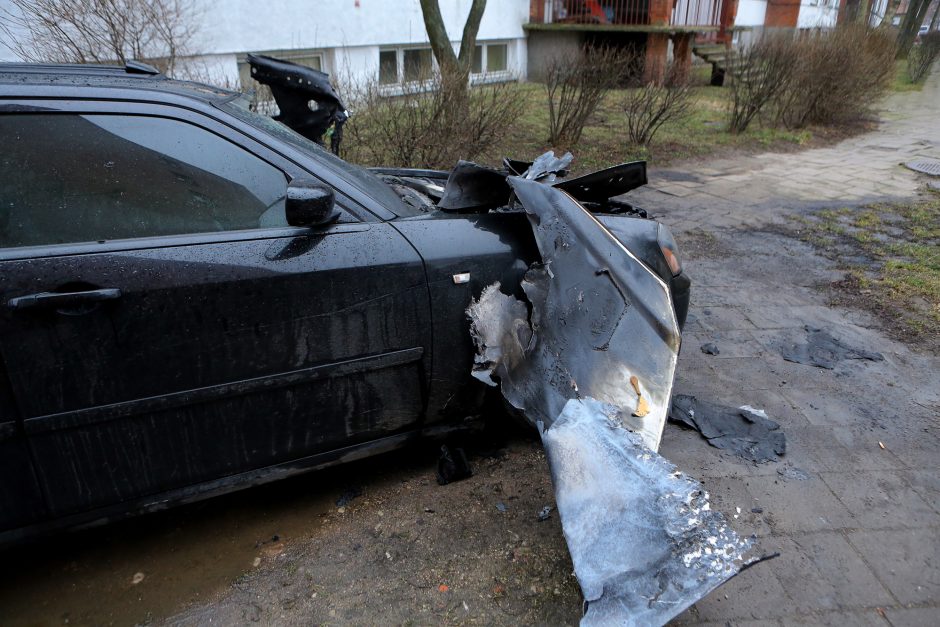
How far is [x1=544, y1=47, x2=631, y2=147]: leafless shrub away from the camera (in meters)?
8.70

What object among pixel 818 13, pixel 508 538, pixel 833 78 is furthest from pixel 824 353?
pixel 818 13

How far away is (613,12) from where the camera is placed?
1719 centimetres

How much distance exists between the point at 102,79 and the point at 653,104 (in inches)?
324

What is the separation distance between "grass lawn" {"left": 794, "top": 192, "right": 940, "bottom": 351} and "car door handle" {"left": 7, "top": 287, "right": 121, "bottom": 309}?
4.64 metres

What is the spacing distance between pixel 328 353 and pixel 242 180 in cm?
73

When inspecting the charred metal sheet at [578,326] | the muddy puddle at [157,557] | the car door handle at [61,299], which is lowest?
the muddy puddle at [157,557]

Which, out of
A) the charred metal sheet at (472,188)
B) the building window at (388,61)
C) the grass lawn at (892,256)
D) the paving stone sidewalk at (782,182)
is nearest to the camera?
the charred metal sheet at (472,188)

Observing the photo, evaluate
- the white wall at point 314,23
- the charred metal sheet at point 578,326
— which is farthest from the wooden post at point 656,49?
the charred metal sheet at point 578,326

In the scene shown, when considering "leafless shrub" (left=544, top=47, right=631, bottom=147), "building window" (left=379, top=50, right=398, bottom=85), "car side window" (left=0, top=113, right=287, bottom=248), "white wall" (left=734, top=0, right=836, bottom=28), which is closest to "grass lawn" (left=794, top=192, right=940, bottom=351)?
"leafless shrub" (left=544, top=47, right=631, bottom=147)

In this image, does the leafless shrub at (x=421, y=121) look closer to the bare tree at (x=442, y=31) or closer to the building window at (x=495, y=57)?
the bare tree at (x=442, y=31)

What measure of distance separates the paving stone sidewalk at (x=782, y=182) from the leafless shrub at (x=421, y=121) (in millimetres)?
2259

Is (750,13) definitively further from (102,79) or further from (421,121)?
(102,79)

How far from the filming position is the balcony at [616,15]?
1623cm

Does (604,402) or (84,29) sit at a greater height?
(84,29)
